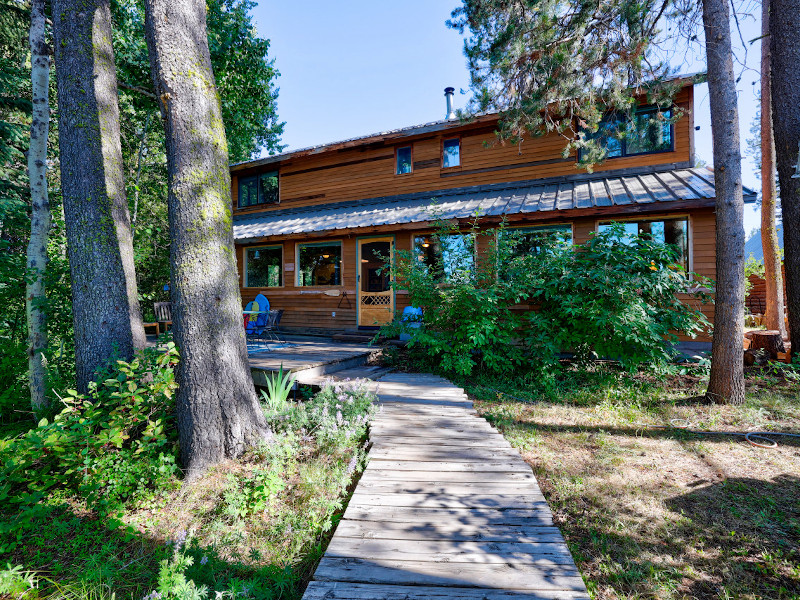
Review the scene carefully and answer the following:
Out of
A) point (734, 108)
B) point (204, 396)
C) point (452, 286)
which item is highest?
point (734, 108)

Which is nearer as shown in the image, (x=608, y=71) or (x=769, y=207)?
(x=608, y=71)

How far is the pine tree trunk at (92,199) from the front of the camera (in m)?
3.77

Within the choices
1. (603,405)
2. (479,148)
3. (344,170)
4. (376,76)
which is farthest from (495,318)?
(376,76)

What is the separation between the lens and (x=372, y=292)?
10.4 metres

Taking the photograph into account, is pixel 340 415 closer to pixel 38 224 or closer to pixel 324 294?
pixel 38 224

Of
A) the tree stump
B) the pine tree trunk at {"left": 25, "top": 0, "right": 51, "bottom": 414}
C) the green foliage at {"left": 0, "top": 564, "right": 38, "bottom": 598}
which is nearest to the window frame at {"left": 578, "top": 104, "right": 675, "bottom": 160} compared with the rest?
the tree stump

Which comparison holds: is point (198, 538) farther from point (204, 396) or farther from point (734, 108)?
point (734, 108)

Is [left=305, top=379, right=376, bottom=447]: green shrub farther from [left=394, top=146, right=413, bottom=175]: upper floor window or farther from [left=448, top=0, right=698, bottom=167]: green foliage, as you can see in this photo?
[left=394, top=146, right=413, bottom=175]: upper floor window

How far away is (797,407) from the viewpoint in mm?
4875

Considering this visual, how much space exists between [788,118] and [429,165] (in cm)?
760

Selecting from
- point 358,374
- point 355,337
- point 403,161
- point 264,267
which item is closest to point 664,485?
point 358,374

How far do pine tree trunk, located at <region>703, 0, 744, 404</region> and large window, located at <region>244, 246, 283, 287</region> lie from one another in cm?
1097

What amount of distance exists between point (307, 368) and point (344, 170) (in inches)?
341

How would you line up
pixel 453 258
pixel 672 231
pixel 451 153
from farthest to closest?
1. pixel 451 153
2. pixel 672 231
3. pixel 453 258
